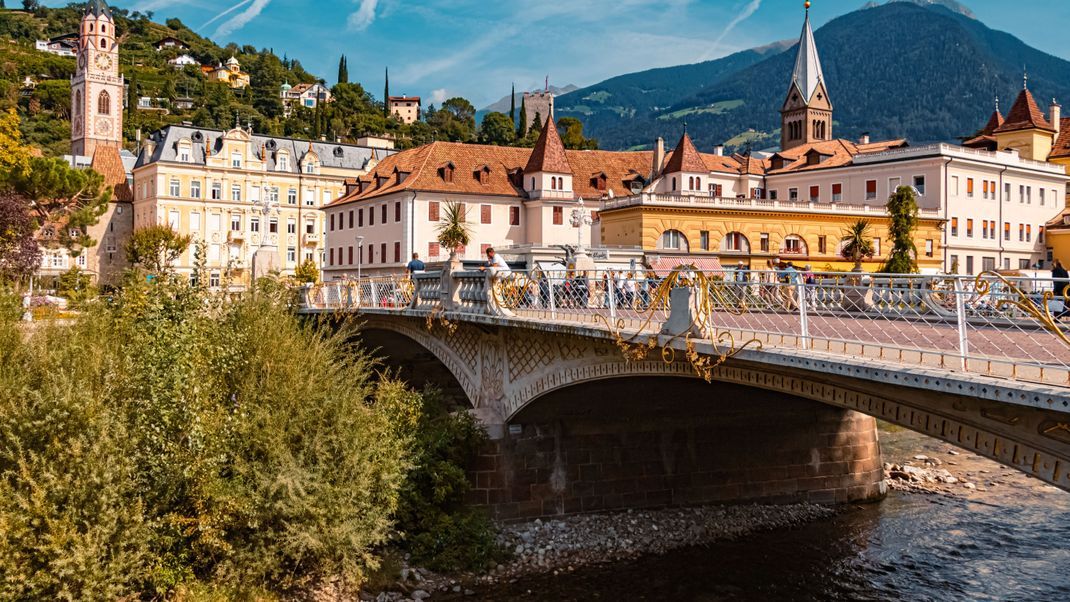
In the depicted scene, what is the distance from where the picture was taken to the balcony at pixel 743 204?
55719mm

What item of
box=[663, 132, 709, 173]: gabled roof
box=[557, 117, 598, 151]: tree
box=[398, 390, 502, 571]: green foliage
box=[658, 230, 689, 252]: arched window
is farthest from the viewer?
box=[557, 117, 598, 151]: tree

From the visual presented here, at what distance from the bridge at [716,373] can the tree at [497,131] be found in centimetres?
10051

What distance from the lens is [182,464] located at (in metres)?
18.0

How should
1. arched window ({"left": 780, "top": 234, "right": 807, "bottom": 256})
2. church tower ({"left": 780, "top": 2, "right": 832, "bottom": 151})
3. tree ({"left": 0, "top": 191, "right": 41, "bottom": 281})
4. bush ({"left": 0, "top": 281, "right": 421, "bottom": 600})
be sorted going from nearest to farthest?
bush ({"left": 0, "top": 281, "right": 421, "bottom": 600}) < tree ({"left": 0, "top": 191, "right": 41, "bottom": 281}) < arched window ({"left": 780, "top": 234, "right": 807, "bottom": 256}) < church tower ({"left": 780, "top": 2, "right": 832, "bottom": 151})

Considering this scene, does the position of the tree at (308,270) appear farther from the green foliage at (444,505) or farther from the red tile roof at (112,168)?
the green foliage at (444,505)

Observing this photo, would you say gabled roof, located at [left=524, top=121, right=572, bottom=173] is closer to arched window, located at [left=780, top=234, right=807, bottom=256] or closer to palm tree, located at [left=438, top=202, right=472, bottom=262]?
palm tree, located at [left=438, top=202, right=472, bottom=262]

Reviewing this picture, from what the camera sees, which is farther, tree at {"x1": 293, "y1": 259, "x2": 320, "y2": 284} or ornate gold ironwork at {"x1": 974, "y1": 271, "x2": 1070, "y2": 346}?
tree at {"x1": 293, "y1": 259, "x2": 320, "y2": 284}

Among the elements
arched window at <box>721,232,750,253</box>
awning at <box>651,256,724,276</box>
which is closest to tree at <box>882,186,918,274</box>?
arched window at <box>721,232,750,253</box>

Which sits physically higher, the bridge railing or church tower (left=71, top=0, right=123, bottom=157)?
church tower (left=71, top=0, right=123, bottom=157)

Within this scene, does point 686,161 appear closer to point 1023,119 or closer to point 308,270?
point 1023,119

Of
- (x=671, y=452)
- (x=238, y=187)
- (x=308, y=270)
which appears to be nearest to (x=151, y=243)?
(x=238, y=187)

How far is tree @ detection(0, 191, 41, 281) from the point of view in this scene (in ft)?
130

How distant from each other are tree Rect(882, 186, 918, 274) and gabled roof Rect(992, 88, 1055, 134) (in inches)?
896

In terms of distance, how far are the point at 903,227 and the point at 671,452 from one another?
3314 cm
